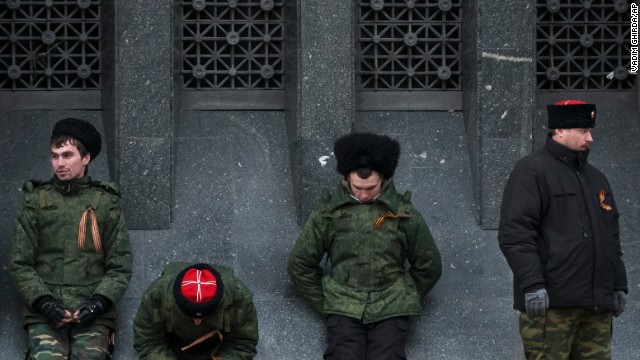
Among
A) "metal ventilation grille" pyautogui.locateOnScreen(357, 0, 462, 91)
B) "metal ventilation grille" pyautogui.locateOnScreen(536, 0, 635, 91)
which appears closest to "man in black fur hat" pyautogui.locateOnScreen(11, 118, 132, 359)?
"metal ventilation grille" pyautogui.locateOnScreen(357, 0, 462, 91)

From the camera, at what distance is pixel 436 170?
12.0 m

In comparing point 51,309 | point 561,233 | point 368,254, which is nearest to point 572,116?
point 561,233

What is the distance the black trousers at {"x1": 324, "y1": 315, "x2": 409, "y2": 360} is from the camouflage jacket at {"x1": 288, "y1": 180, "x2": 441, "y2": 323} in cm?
7

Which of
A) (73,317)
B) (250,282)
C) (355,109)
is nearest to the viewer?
(73,317)

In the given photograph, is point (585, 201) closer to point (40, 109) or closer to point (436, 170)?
point (436, 170)

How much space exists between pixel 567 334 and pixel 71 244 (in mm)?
3567

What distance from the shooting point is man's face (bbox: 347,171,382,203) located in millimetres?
10438

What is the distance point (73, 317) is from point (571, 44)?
196 inches

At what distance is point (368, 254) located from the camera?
10555 mm

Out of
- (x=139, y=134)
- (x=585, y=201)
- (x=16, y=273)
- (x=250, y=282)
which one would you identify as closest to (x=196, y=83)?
(x=139, y=134)

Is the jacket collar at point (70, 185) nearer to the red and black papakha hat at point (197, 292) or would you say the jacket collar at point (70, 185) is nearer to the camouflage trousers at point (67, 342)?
the camouflage trousers at point (67, 342)

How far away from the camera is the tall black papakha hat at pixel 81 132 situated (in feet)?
34.1

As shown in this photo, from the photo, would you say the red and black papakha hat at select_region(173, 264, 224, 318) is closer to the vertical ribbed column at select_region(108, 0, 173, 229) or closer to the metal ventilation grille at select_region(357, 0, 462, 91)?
the vertical ribbed column at select_region(108, 0, 173, 229)

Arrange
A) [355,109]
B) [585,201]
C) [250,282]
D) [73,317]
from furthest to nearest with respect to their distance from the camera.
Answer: [355,109], [250,282], [73,317], [585,201]
